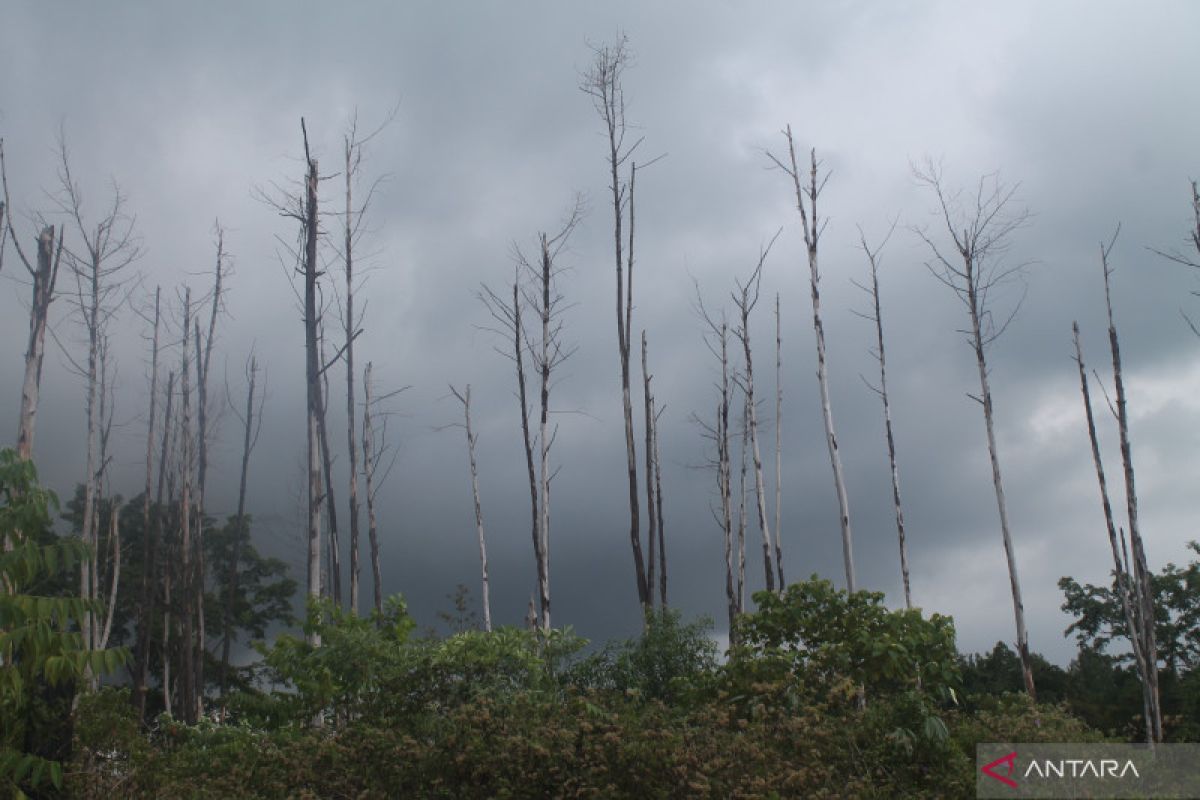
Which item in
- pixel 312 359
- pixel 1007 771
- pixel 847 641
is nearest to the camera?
pixel 1007 771

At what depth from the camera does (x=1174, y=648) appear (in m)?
17.5

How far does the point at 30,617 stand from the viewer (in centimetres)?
488

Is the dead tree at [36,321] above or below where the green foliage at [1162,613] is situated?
above

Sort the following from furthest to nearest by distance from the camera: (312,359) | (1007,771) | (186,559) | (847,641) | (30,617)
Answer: (186,559)
(312,359)
(847,641)
(1007,771)
(30,617)

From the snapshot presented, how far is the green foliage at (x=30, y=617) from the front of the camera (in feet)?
15.7

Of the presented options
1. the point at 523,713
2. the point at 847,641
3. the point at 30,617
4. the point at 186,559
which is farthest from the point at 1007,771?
the point at 186,559

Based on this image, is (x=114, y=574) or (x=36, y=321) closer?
(x=36, y=321)

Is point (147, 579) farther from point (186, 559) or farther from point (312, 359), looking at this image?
point (312, 359)

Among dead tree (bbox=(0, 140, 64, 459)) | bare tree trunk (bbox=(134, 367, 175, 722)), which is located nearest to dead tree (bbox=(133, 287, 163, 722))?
bare tree trunk (bbox=(134, 367, 175, 722))

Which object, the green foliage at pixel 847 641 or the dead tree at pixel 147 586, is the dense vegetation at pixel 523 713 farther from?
the dead tree at pixel 147 586

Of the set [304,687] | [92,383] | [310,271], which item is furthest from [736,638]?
[92,383]

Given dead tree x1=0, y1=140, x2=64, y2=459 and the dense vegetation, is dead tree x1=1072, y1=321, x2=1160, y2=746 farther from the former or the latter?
dead tree x1=0, y1=140, x2=64, y2=459

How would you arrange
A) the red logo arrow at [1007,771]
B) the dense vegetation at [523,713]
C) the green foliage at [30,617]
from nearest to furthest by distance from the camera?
1. the green foliage at [30,617]
2. the dense vegetation at [523,713]
3. the red logo arrow at [1007,771]

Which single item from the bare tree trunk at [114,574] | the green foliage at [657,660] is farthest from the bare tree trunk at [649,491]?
the bare tree trunk at [114,574]
